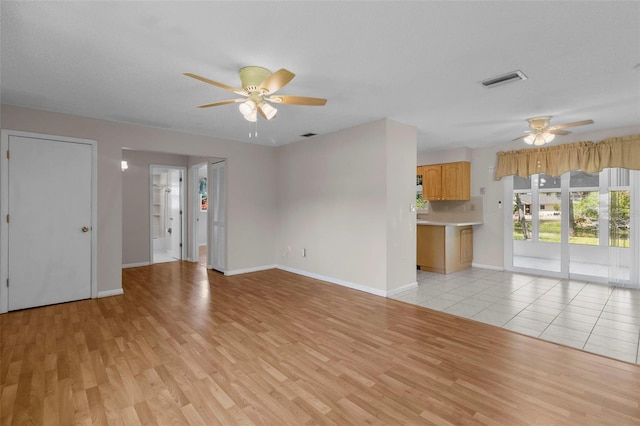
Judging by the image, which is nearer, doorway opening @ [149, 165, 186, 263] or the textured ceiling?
the textured ceiling

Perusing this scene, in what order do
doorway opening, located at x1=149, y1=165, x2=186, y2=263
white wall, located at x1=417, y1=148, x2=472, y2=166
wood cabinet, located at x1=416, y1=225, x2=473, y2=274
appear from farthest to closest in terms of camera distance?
doorway opening, located at x1=149, y1=165, x2=186, y2=263 < white wall, located at x1=417, y1=148, x2=472, y2=166 < wood cabinet, located at x1=416, y1=225, x2=473, y2=274

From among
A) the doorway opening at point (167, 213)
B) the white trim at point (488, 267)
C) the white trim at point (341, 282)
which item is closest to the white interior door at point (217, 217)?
the white trim at point (341, 282)

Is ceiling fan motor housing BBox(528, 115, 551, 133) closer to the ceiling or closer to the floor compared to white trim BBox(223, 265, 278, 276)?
closer to the ceiling

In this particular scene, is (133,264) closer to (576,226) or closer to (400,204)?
(400,204)

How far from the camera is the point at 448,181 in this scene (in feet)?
21.6

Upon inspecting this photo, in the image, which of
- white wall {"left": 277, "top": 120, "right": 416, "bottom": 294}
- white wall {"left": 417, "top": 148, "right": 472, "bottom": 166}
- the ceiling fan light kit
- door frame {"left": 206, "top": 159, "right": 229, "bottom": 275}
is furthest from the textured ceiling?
white wall {"left": 417, "top": 148, "right": 472, "bottom": 166}

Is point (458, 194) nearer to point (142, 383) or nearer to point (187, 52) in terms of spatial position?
point (187, 52)

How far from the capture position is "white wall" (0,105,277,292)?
4066mm

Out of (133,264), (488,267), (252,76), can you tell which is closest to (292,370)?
(252,76)

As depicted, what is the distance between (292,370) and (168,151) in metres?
4.12

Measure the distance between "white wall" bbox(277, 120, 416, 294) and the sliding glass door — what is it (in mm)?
2744

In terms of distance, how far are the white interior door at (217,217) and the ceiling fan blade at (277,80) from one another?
3.55 meters

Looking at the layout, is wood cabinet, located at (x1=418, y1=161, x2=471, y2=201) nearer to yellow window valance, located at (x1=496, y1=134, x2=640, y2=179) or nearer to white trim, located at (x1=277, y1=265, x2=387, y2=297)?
yellow window valance, located at (x1=496, y1=134, x2=640, y2=179)

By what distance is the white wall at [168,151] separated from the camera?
407 cm
